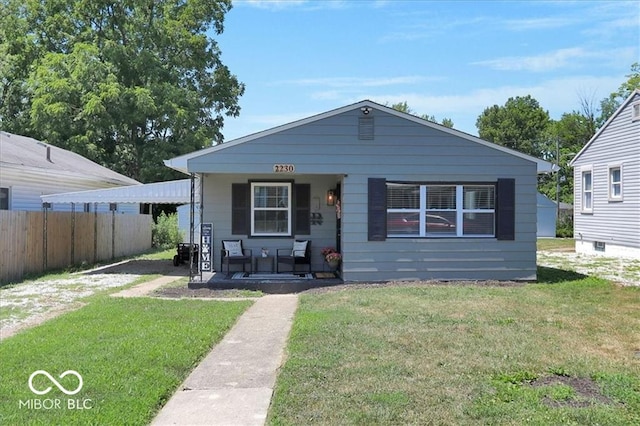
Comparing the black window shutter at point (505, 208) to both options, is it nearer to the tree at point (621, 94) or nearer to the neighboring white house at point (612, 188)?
the neighboring white house at point (612, 188)

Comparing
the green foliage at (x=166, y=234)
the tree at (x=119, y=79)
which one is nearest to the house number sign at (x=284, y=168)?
the green foliage at (x=166, y=234)

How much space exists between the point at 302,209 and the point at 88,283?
16.8 ft

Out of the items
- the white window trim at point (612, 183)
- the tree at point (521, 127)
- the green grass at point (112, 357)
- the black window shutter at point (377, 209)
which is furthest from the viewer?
the tree at point (521, 127)

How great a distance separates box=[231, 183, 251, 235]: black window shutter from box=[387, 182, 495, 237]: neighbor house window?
3.39m

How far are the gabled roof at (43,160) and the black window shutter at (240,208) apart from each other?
6209mm

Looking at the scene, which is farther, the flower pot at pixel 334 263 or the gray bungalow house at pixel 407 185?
the flower pot at pixel 334 263

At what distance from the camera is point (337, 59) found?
18812mm

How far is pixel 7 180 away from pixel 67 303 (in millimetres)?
7041

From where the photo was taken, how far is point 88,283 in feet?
40.8

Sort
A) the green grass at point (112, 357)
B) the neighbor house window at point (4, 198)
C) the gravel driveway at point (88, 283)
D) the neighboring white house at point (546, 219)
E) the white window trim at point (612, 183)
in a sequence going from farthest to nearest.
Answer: the neighboring white house at point (546, 219) → the white window trim at point (612, 183) → the neighbor house window at point (4, 198) → the gravel driveway at point (88, 283) → the green grass at point (112, 357)

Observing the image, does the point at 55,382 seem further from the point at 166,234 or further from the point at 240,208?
the point at 166,234

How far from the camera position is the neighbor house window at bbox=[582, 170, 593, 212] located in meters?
19.7

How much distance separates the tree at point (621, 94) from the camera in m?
39.2

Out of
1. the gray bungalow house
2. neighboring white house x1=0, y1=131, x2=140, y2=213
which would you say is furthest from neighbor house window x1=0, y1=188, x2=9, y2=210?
the gray bungalow house
